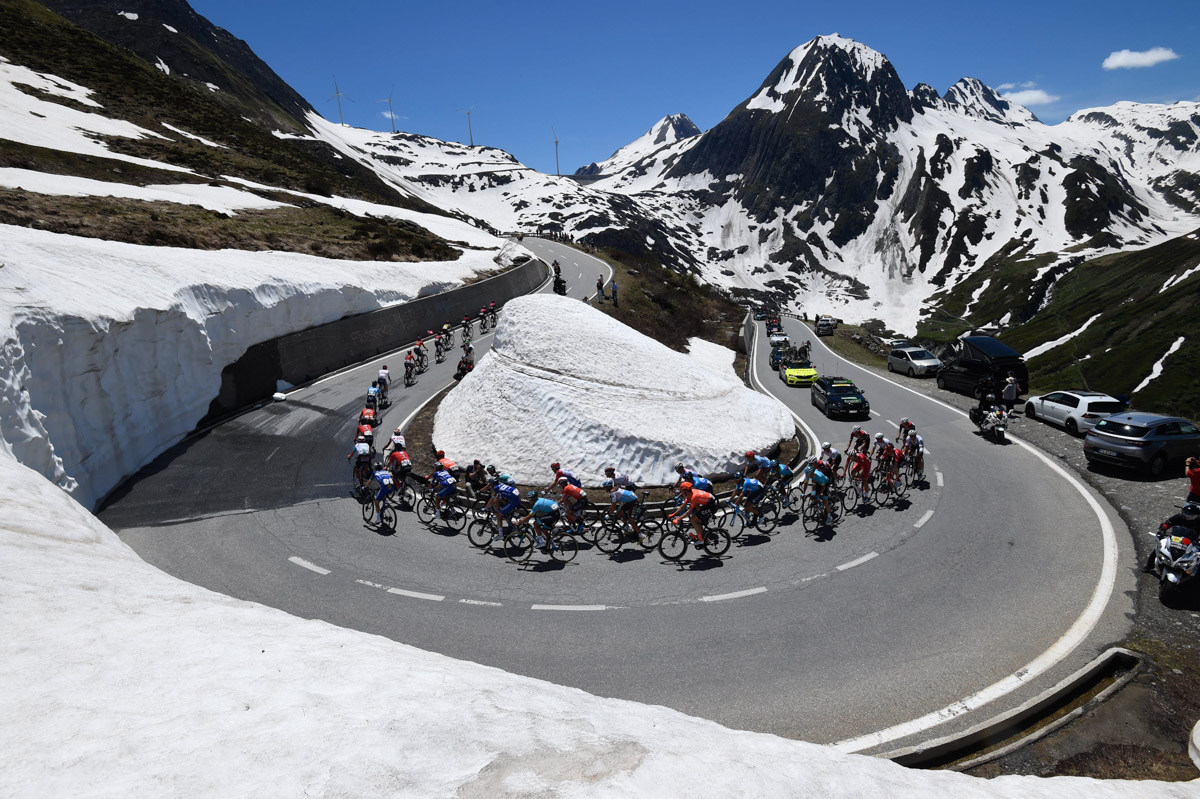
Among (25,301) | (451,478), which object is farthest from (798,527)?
(25,301)

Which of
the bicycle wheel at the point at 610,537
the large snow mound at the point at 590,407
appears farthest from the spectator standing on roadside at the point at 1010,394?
the bicycle wheel at the point at 610,537

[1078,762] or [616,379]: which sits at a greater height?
[616,379]

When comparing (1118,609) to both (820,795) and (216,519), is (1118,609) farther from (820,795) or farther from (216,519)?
(216,519)

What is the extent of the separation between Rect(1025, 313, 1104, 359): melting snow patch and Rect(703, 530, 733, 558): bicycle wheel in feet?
256

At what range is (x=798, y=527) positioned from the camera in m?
15.1

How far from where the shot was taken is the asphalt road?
29.2 ft

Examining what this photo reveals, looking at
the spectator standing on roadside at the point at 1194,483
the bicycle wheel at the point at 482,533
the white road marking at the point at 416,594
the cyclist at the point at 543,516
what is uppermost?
the spectator standing on roadside at the point at 1194,483

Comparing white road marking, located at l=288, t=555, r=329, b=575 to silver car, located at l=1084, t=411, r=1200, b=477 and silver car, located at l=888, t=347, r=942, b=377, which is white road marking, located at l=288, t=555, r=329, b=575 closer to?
silver car, located at l=1084, t=411, r=1200, b=477

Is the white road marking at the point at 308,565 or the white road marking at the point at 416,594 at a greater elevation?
the white road marking at the point at 308,565

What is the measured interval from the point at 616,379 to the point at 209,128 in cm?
7347

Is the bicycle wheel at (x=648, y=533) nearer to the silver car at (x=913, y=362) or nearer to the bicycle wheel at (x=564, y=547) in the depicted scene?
the bicycle wheel at (x=564, y=547)

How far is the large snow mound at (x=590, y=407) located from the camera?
17.5m

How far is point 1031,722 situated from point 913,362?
107 feet

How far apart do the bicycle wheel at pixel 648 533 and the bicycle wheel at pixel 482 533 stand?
3.54 meters
